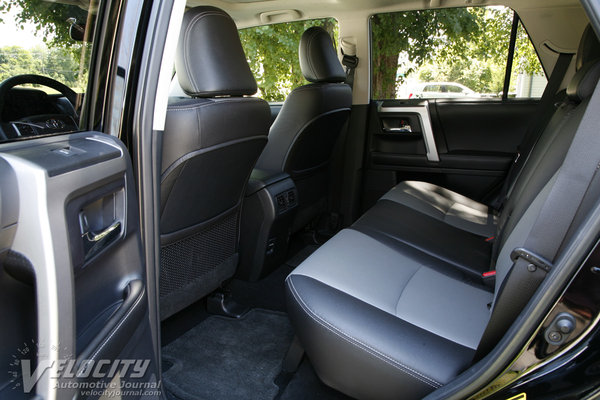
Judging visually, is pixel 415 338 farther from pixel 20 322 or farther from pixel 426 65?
pixel 426 65

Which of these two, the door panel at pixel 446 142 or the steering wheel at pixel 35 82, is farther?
the door panel at pixel 446 142

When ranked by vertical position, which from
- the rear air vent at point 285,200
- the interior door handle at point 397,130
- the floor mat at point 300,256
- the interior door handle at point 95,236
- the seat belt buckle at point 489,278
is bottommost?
the floor mat at point 300,256

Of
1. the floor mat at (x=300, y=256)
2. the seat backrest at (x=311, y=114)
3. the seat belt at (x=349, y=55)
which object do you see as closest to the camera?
the seat backrest at (x=311, y=114)

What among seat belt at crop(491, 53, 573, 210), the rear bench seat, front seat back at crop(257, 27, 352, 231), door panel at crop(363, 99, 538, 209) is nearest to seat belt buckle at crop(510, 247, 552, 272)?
Answer: the rear bench seat

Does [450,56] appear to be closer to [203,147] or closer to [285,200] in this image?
[285,200]

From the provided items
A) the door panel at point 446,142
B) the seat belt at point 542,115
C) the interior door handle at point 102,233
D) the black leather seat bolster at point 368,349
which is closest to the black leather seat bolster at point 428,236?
the black leather seat bolster at point 368,349

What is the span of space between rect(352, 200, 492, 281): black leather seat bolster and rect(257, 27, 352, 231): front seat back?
533mm

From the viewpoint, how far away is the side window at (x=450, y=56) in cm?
264

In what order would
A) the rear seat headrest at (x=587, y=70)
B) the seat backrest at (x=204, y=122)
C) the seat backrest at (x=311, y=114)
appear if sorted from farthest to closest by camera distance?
the seat backrest at (x=311, y=114), the rear seat headrest at (x=587, y=70), the seat backrest at (x=204, y=122)

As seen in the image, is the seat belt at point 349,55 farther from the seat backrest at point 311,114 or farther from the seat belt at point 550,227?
the seat belt at point 550,227

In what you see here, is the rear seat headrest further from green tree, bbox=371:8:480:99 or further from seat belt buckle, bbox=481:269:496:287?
green tree, bbox=371:8:480:99

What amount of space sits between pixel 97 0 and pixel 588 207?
3.54ft

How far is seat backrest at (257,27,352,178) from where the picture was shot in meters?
2.29

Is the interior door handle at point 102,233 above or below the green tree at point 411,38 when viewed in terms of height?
below
